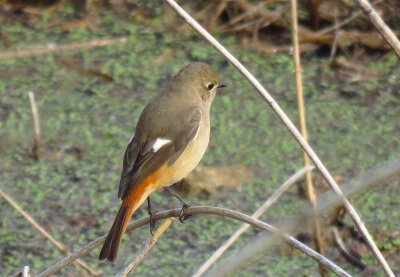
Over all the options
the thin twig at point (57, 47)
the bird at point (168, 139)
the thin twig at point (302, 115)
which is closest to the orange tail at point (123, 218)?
the bird at point (168, 139)

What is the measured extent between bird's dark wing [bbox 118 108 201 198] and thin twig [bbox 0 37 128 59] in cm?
199

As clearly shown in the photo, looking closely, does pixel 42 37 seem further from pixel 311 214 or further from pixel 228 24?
pixel 311 214

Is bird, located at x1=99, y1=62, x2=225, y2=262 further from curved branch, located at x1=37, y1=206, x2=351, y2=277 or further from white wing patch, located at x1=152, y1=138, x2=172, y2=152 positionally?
curved branch, located at x1=37, y1=206, x2=351, y2=277

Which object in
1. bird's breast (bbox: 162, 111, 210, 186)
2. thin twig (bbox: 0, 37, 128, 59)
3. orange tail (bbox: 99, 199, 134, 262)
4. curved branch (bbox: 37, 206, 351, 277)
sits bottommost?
thin twig (bbox: 0, 37, 128, 59)

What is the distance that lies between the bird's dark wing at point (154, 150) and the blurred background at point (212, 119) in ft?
2.85

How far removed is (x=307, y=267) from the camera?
15.4 feet

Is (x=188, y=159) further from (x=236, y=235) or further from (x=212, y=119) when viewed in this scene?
(x=212, y=119)

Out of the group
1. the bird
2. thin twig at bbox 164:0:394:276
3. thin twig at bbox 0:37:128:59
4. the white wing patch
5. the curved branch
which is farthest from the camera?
thin twig at bbox 0:37:128:59

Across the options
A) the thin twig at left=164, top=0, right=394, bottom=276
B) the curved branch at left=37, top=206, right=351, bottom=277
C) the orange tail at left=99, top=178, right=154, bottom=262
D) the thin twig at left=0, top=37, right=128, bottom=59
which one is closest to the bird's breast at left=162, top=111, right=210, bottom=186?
the orange tail at left=99, top=178, right=154, bottom=262

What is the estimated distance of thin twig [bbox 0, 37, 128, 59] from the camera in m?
5.98

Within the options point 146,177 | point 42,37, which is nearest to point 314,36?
point 42,37

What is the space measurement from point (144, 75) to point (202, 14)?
1.57 ft

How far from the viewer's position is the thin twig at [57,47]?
598cm

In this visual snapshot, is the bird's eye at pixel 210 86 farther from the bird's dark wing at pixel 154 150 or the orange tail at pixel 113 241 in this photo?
the orange tail at pixel 113 241
